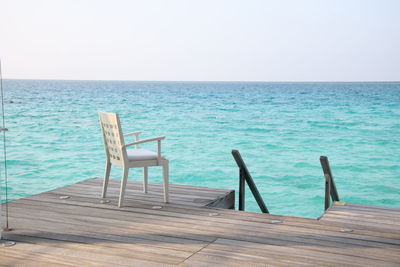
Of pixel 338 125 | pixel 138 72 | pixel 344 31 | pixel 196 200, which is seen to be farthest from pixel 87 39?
pixel 196 200

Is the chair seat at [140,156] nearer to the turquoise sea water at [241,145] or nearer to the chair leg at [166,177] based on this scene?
the chair leg at [166,177]

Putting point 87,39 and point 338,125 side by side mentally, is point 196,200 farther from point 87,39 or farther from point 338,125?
point 87,39

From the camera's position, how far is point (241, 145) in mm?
14703

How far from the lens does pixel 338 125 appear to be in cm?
1867

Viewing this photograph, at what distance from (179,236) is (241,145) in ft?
38.3

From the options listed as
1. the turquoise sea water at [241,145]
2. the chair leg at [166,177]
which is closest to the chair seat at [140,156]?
the chair leg at [166,177]

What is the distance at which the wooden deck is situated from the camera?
2.68 metres

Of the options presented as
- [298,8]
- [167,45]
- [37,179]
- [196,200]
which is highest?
[298,8]

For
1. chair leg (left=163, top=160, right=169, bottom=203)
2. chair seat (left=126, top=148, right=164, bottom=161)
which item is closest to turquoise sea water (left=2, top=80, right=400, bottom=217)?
chair leg (left=163, top=160, right=169, bottom=203)

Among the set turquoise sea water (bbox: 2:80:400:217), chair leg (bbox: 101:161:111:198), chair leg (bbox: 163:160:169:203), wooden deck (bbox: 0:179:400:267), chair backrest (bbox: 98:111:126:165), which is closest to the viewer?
wooden deck (bbox: 0:179:400:267)

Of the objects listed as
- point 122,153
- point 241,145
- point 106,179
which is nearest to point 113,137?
point 122,153

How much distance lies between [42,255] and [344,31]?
2659 centimetres

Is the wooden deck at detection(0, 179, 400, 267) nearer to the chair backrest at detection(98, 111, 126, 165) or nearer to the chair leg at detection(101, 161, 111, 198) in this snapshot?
the chair leg at detection(101, 161, 111, 198)

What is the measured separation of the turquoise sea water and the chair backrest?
456cm
